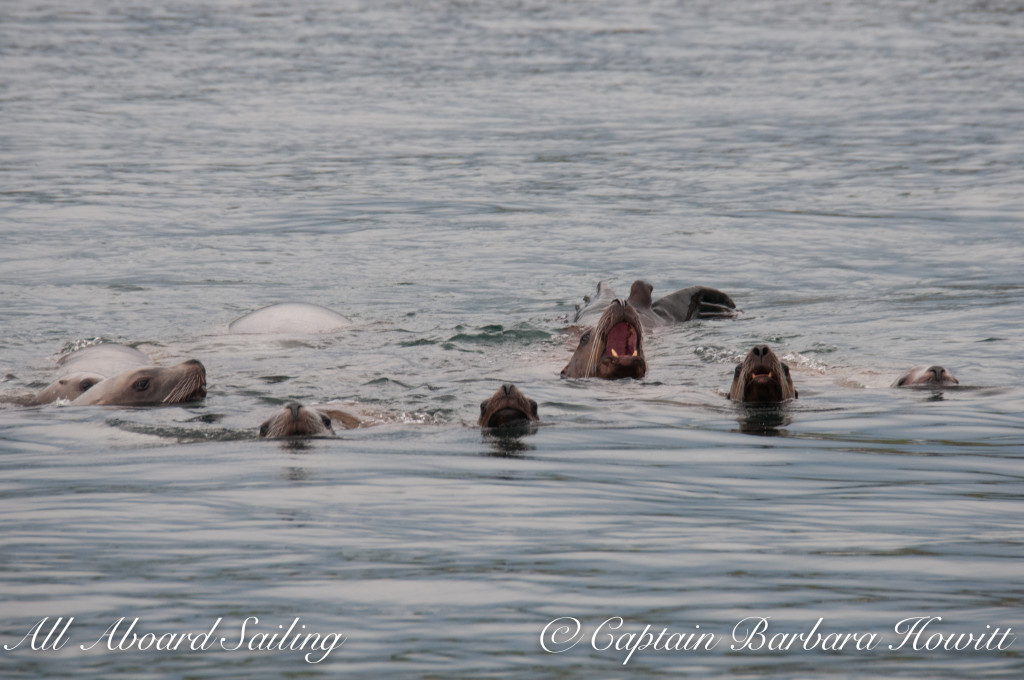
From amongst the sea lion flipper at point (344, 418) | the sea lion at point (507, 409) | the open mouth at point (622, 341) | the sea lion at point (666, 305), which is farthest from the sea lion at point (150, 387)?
the sea lion at point (666, 305)

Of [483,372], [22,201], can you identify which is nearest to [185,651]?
[483,372]

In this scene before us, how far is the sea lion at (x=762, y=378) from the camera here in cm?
896

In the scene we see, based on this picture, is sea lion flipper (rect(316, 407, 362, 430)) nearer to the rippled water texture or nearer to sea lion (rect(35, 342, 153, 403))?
the rippled water texture

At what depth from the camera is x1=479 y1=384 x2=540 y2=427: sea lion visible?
27.1ft

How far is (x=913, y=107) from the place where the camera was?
23.8 meters

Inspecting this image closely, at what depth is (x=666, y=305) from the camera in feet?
40.3

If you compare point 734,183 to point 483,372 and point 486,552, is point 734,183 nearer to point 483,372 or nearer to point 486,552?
point 483,372

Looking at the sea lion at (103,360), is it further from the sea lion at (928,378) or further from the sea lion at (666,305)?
the sea lion at (928,378)

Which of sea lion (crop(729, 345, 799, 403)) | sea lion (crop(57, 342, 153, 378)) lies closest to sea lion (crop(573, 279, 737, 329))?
sea lion (crop(729, 345, 799, 403))

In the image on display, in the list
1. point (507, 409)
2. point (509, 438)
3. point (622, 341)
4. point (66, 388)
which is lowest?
point (66, 388)

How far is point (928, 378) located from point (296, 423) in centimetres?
→ 421

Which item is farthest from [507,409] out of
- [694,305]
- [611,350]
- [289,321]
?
[694,305]

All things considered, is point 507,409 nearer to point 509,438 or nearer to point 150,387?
point 509,438

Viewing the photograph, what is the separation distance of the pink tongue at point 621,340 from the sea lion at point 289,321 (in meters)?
2.61
